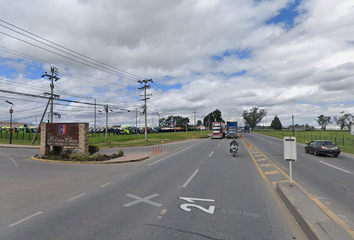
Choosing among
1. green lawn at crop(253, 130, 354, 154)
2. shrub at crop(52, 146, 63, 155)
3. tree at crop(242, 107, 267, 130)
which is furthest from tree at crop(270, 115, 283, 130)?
shrub at crop(52, 146, 63, 155)

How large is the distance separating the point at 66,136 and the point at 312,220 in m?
17.9

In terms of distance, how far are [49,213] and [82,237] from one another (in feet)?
6.30

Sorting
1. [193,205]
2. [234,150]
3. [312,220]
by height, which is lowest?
[193,205]

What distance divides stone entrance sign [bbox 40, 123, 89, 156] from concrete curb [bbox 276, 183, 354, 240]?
1513cm

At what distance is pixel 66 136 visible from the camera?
716 inches

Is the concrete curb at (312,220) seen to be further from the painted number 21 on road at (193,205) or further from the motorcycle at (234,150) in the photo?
the motorcycle at (234,150)

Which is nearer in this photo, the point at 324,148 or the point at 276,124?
the point at 324,148

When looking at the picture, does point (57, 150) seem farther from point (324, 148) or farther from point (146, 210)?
point (324, 148)

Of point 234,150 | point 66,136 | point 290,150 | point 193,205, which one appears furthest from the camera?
point 66,136

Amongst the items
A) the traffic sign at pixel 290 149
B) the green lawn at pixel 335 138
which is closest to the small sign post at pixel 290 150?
the traffic sign at pixel 290 149

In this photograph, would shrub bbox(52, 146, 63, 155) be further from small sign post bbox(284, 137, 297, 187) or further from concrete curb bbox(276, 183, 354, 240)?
concrete curb bbox(276, 183, 354, 240)

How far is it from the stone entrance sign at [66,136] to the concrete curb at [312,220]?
1513cm

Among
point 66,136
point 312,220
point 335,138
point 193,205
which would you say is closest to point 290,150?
point 312,220

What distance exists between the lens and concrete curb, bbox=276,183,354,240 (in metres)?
3.88
